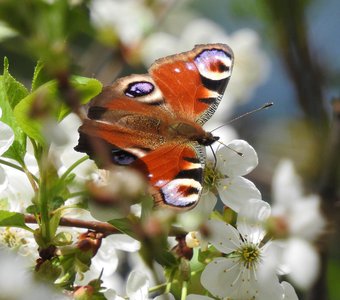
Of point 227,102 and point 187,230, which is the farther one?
point 227,102

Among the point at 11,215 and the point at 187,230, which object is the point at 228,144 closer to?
the point at 187,230

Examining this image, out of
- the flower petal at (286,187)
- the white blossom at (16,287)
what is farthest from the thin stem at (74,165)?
the white blossom at (16,287)

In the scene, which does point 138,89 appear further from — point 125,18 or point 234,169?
point 125,18

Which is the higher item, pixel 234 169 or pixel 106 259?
pixel 234 169

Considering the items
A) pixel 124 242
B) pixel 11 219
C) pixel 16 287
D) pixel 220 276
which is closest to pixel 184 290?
pixel 220 276

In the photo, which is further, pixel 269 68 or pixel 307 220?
pixel 269 68

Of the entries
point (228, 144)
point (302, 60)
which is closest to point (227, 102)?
point (302, 60)
